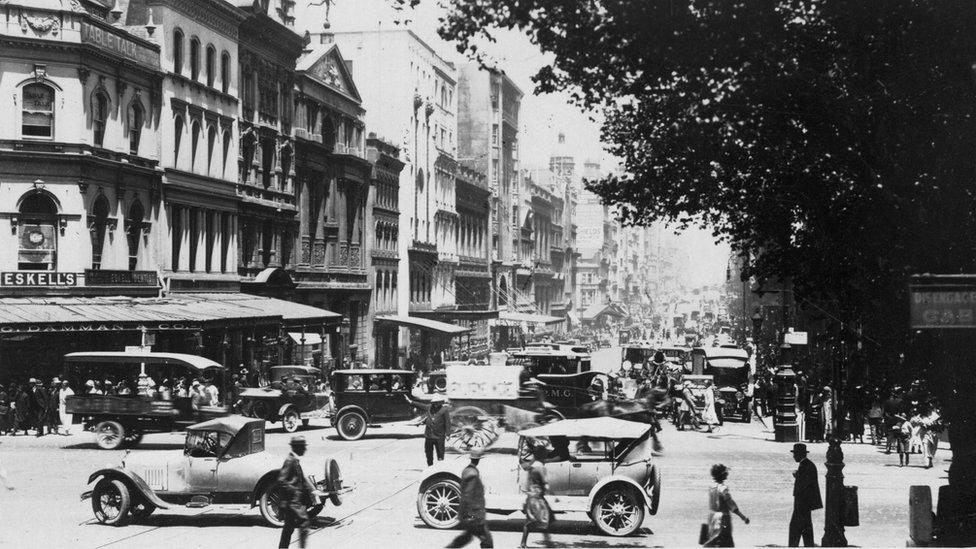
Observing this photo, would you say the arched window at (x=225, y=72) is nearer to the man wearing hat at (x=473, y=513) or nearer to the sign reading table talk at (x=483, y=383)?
the sign reading table talk at (x=483, y=383)

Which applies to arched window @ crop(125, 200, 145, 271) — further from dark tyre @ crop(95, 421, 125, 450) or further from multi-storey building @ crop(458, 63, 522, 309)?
multi-storey building @ crop(458, 63, 522, 309)

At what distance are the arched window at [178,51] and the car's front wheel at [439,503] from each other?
2999cm

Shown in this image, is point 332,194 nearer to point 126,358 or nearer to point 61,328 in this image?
point 61,328

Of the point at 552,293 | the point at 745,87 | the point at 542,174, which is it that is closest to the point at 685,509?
the point at 745,87

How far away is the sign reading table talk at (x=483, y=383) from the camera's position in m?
26.8

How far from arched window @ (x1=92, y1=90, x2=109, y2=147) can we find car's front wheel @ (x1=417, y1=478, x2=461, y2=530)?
2469 centimetres

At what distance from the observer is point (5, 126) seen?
3328 centimetres

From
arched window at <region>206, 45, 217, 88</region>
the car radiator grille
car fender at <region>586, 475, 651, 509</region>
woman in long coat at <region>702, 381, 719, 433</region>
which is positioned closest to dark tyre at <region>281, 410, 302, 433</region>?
woman in long coat at <region>702, 381, 719, 433</region>

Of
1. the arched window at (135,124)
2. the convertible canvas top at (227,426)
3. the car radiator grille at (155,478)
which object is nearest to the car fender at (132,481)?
the car radiator grille at (155,478)

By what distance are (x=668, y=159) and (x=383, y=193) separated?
49078 mm

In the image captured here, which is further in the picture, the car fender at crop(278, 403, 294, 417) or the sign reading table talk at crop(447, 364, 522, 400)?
the car fender at crop(278, 403, 294, 417)

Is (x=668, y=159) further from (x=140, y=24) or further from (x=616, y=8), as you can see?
(x=140, y=24)

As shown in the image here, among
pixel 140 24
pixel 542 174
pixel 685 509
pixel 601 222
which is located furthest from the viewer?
pixel 601 222

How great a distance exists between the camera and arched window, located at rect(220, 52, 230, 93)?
45.1 metres
